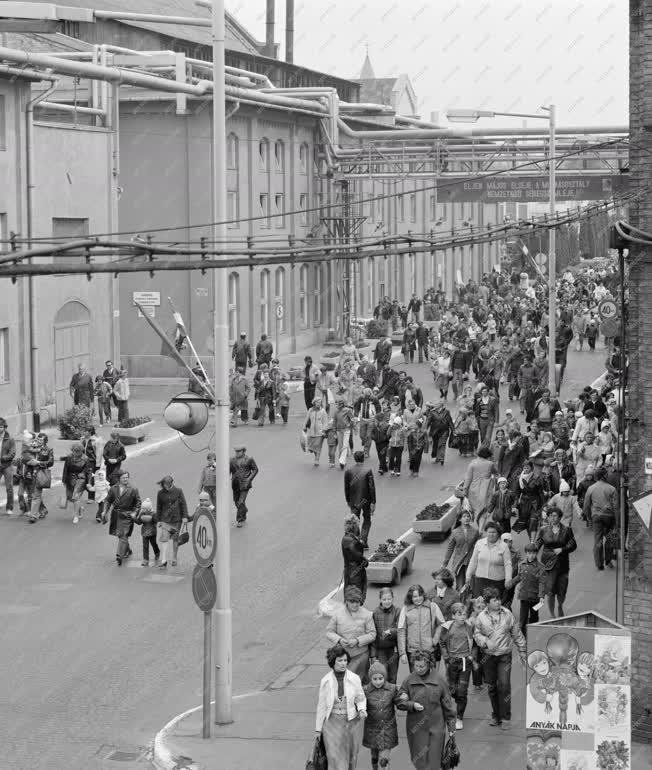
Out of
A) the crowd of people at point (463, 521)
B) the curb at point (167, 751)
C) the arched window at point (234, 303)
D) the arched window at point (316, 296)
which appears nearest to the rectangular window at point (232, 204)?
the arched window at point (234, 303)

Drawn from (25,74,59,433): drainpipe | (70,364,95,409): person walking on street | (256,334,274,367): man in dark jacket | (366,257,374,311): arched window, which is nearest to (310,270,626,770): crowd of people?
(256,334,274,367): man in dark jacket

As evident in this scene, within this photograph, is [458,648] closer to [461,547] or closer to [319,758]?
[319,758]

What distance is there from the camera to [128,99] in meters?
45.3

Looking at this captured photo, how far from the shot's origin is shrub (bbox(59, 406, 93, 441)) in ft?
106

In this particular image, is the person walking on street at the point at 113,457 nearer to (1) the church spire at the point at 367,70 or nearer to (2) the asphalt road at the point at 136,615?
(2) the asphalt road at the point at 136,615

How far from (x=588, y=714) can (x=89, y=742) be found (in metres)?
5.17

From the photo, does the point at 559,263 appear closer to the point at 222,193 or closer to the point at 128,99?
the point at 128,99

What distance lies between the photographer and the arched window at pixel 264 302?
51188 millimetres

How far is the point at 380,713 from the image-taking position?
13.8 meters

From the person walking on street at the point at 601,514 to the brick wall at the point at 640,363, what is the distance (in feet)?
19.0

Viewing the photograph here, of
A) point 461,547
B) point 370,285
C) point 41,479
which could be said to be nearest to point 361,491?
point 461,547

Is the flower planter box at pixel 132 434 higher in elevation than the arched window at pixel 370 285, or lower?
lower

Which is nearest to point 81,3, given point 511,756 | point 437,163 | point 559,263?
point 437,163

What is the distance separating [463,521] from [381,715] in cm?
595
